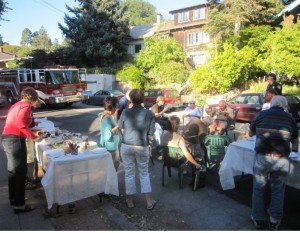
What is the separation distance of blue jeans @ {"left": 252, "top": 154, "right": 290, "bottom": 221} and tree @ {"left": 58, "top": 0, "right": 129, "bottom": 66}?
29.9 meters

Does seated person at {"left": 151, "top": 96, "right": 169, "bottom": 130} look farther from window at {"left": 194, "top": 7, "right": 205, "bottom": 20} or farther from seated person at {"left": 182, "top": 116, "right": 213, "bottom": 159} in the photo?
window at {"left": 194, "top": 7, "right": 205, "bottom": 20}

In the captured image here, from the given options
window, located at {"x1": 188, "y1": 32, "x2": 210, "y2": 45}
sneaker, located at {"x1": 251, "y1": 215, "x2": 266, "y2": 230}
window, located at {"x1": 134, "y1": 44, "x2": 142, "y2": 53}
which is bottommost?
sneaker, located at {"x1": 251, "y1": 215, "x2": 266, "y2": 230}

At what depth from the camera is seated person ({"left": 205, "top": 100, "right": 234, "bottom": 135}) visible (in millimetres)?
7512

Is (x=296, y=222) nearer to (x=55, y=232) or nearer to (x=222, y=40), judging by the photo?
(x=55, y=232)

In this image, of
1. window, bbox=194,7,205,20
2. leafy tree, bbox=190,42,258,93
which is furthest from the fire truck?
window, bbox=194,7,205,20

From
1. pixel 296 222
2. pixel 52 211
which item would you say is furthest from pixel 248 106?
pixel 52 211

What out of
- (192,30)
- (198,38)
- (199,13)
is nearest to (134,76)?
(198,38)

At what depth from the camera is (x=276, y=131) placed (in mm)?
3762

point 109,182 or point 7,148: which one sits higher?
point 7,148

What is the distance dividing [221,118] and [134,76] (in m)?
21.0

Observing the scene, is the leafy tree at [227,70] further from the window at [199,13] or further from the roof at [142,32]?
the roof at [142,32]

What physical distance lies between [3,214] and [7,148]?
1047mm

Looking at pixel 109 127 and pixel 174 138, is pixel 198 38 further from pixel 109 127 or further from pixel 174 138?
pixel 109 127

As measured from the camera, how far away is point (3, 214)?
448 centimetres
